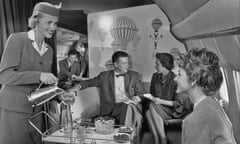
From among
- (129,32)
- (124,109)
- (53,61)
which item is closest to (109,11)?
(129,32)

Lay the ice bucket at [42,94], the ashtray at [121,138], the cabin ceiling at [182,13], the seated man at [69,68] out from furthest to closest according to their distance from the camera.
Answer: the seated man at [69,68] → the ice bucket at [42,94] → the ashtray at [121,138] → the cabin ceiling at [182,13]

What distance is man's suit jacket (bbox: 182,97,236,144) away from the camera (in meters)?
0.96

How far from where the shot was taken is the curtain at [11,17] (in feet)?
5.60

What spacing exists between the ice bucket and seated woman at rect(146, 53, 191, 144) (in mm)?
590

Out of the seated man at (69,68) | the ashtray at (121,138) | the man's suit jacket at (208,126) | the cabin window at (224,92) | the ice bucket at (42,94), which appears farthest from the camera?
the seated man at (69,68)

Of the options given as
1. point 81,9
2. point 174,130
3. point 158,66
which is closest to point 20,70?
point 81,9

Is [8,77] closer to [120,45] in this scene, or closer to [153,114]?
[120,45]

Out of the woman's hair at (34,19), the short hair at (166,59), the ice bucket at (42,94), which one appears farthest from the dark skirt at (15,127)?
the short hair at (166,59)

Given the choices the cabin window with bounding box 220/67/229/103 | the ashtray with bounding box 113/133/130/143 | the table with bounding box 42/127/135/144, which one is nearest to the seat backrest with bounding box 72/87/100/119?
the table with bounding box 42/127/135/144

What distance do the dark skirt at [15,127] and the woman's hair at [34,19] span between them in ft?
1.86

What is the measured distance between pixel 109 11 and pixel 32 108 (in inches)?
31.4

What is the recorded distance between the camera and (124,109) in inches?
60.9

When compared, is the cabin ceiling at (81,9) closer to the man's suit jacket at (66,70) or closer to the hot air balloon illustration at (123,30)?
the hot air balloon illustration at (123,30)

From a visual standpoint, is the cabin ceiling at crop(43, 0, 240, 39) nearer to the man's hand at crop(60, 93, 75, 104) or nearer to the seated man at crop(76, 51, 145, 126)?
the seated man at crop(76, 51, 145, 126)
